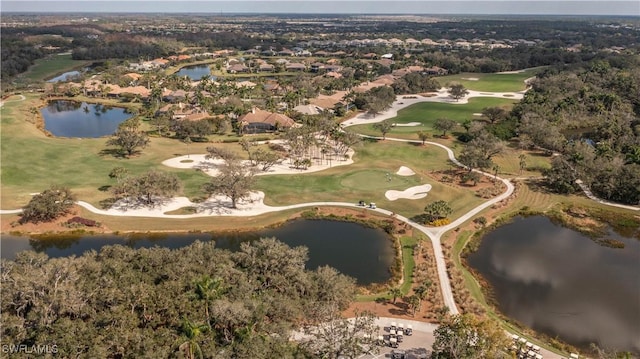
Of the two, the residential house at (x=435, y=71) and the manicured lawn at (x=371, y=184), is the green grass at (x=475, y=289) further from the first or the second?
the residential house at (x=435, y=71)

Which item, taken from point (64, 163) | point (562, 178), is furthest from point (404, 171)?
point (64, 163)

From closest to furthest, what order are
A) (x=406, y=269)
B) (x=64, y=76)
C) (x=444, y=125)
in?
(x=406, y=269)
(x=444, y=125)
(x=64, y=76)

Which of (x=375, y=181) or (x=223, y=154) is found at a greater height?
(x=223, y=154)

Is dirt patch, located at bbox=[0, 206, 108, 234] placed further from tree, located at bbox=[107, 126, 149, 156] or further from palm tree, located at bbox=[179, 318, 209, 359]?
palm tree, located at bbox=[179, 318, 209, 359]

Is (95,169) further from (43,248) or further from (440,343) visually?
(440,343)

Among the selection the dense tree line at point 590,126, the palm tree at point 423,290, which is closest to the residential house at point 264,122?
the dense tree line at point 590,126

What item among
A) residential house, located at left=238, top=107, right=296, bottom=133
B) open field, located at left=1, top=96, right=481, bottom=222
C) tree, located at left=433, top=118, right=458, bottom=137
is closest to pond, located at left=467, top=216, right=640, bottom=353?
open field, located at left=1, top=96, right=481, bottom=222

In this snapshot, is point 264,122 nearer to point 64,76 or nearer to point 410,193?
point 410,193
